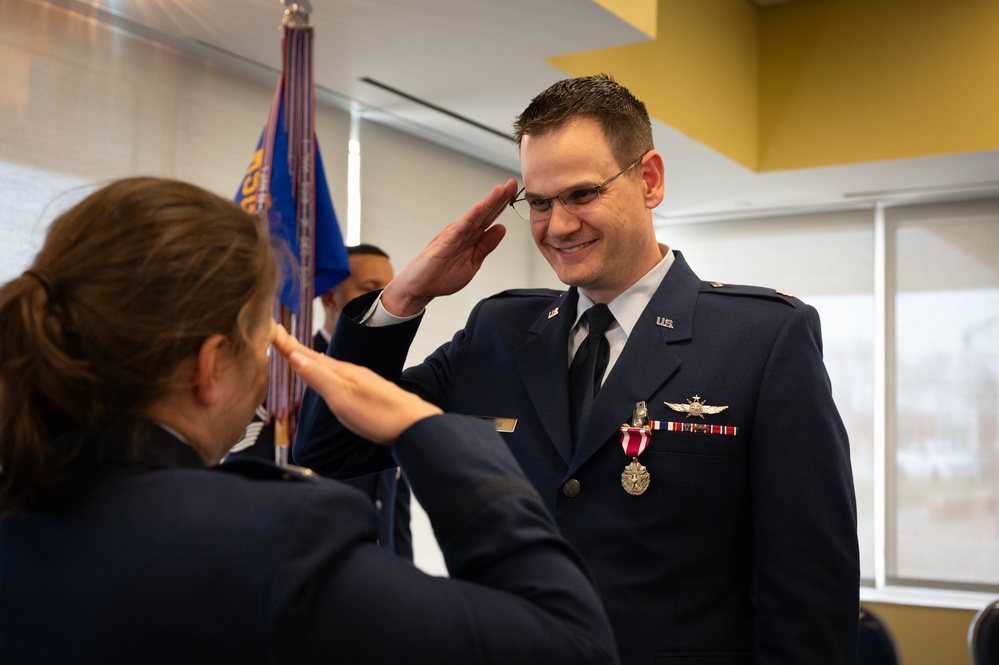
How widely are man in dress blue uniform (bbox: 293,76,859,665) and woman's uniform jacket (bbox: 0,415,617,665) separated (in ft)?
2.03

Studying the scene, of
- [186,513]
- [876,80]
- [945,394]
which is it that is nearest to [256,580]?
[186,513]

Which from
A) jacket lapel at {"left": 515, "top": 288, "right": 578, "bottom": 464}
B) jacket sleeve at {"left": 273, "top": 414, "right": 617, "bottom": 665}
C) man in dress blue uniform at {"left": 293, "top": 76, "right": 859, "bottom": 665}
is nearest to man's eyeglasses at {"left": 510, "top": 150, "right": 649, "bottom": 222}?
man in dress blue uniform at {"left": 293, "top": 76, "right": 859, "bottom": 665}

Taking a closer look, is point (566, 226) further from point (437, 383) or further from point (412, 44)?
point (412, 44)

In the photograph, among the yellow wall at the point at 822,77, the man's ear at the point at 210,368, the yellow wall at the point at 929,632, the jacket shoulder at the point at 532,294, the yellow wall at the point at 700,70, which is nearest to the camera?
the man's ear at the point at 210,368

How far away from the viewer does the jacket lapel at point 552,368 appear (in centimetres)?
171

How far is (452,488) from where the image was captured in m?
1.06

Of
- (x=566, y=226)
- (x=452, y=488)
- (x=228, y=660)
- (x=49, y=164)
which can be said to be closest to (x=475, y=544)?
(x=452, y=488)

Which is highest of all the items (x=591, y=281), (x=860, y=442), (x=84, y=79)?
(x=84, y=79)

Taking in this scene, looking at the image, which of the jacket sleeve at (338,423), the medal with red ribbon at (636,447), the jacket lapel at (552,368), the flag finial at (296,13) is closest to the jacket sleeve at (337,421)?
the jacket sleeve at (338,423)

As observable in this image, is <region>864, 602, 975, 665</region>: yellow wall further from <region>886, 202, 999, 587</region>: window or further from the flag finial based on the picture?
the flag finial

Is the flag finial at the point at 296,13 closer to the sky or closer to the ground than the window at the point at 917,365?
closer to the sky

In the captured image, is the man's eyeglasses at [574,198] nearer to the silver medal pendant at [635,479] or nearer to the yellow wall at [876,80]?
the silver medal pendant at [635,479]

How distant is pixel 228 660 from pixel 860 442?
5809mm

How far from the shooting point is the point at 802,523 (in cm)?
157
